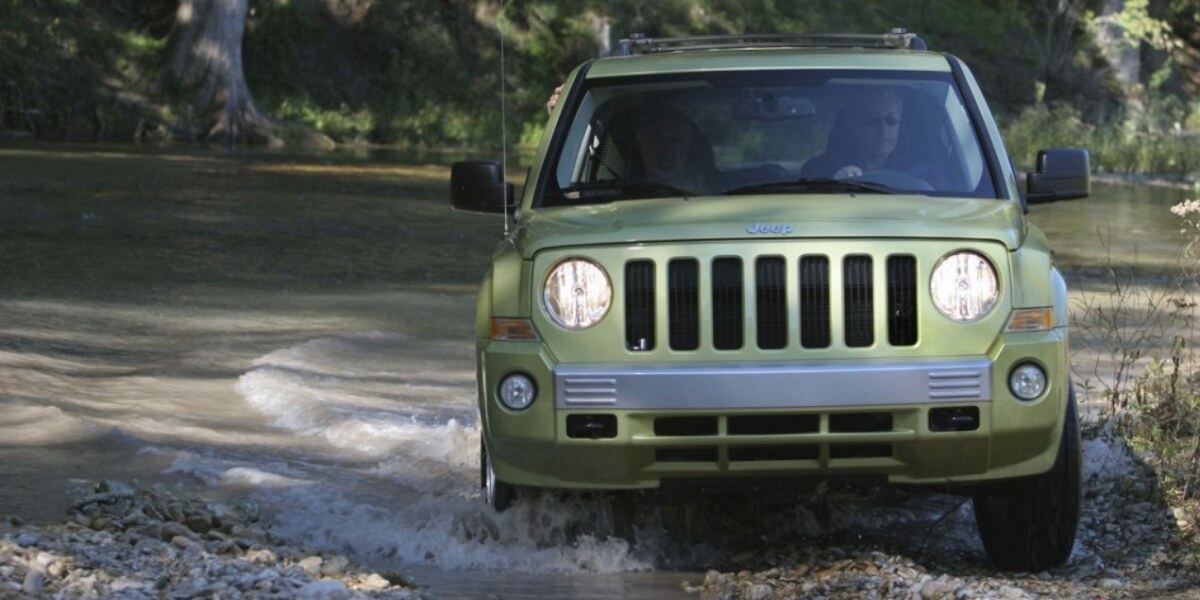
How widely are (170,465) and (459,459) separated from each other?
4.29ft

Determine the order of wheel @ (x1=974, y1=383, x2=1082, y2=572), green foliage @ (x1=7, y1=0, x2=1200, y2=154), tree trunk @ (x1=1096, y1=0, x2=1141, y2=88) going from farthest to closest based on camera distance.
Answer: tree trunk @ (x1=1096, y1=0, x2=1141, y2=88), green foliage @ (x1=7, y1=0, x2=1200, y2=154), wheel @ (x1=974, y1=383, x2=1082, y2=572)

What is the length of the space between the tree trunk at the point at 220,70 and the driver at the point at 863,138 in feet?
103

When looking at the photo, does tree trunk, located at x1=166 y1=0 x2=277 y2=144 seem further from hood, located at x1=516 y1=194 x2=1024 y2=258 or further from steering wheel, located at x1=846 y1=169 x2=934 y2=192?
hood, located at x1=516 y1=194 x2=1024 y2=258

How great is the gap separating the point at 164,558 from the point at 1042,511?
110 inches

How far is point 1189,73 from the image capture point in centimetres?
5669

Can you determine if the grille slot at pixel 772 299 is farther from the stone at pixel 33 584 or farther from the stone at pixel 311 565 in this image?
the stone at pixel 33 584

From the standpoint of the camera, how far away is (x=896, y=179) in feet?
23.1

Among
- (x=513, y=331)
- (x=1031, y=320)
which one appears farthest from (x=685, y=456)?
(x=1031, y=320)

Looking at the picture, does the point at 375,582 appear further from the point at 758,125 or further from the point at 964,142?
the point at 964,142

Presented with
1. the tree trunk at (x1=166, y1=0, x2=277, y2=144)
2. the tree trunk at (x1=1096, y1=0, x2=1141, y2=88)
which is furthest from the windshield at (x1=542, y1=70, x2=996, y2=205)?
the tree trunk at (x1=1096, y1=0, x2=1141, y2=88)

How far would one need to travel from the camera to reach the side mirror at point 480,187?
7266mm

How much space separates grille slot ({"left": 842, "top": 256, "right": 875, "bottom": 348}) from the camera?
607cm

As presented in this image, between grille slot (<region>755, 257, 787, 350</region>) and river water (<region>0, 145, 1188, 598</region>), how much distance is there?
39.1 inches

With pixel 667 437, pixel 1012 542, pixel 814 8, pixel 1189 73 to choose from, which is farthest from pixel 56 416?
pixel 1189 73
